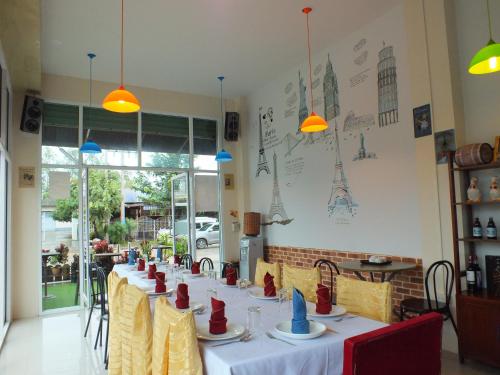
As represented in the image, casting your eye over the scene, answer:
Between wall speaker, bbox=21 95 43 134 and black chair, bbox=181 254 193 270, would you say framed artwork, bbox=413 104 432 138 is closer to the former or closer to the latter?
black chair, bbox=181 254 193 270

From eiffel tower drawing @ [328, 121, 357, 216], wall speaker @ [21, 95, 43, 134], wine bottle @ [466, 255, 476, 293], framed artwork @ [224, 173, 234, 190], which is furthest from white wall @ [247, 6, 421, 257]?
wall speaker @ [21, 95, 43, 134]

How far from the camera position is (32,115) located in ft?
19.3

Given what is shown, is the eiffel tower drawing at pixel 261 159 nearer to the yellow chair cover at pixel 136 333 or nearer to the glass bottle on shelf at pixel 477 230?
the glass bottle on shelf at pixel 477 230

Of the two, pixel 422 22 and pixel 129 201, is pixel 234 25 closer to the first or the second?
pixel 422 22

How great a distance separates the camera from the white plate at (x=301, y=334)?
1941 millimetres

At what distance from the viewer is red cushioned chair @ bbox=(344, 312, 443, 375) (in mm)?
1537

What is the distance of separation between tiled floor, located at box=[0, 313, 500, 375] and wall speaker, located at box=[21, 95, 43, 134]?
2882 millimetres

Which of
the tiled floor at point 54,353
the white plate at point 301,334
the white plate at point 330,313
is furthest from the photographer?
the tiled floor at point 54,353

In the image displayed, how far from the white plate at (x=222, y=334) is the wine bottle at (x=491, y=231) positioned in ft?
8.57

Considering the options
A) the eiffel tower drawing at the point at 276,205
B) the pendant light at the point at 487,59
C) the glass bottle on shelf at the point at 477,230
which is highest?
the pendant light at the point at 487,59

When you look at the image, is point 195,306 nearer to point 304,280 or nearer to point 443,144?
point 304,280

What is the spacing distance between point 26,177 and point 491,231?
6214 millimetres

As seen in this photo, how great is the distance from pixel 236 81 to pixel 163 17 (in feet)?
7.97

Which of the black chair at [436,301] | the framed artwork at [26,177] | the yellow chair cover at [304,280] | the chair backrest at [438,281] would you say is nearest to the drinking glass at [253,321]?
the yellow chair cover at [304,280]
